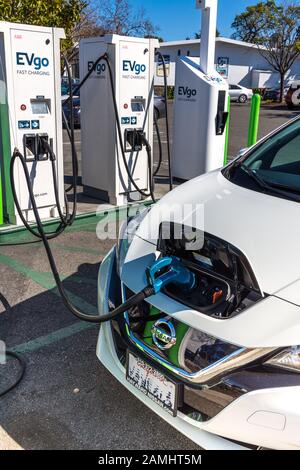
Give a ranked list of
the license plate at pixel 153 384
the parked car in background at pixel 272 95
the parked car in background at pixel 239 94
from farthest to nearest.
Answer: the parked car in background at pixel 272 95
the parked car in background at pixel 239 94
the license plate at pixel 153 384

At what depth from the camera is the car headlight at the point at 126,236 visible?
2.63 meters

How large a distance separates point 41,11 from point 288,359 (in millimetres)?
10476

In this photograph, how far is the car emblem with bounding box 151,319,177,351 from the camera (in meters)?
2.09

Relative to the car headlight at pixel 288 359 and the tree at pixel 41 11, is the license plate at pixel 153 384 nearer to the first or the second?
the car headlight at pixel 288 359

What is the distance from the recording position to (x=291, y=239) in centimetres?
222

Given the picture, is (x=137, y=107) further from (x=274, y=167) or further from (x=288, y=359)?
(x=288, y=359)

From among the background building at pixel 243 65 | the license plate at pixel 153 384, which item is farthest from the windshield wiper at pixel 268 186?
the background building at pixel 243 65

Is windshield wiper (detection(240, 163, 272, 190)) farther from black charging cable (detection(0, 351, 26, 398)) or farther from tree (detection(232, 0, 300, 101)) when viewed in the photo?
tree (detection(232, 0, 300, 101))

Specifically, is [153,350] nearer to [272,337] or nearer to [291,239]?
[272,337]

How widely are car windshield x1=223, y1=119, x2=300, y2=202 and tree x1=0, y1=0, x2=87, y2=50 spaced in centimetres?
794

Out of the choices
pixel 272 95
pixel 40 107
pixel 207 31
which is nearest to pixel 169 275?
pixel 40 107

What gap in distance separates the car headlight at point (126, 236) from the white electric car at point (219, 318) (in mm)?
13
